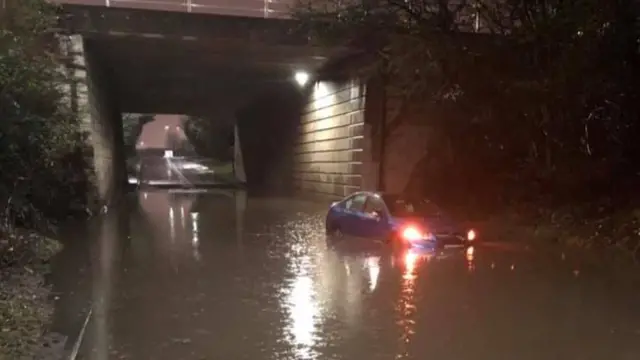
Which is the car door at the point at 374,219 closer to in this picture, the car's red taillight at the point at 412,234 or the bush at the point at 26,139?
the car's red taillight at the point at 412,234

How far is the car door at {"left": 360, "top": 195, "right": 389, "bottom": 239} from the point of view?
16.0 m

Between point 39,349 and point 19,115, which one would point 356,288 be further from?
point 19,115

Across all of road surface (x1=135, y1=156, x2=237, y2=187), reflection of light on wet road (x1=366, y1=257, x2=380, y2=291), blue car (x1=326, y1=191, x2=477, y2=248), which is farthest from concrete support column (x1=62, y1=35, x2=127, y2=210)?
road surface (x1=135, y1=156, x2=237, y2=187)

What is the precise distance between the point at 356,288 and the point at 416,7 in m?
11.5

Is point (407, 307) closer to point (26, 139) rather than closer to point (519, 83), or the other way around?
point (26, 139)

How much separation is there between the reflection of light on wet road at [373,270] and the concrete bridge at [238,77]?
12360 millimetres

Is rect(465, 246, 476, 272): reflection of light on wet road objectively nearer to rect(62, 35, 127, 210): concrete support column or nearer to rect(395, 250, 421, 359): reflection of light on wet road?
rect(395, 250, 421, 359): reflection of light on wet road

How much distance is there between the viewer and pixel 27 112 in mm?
14000

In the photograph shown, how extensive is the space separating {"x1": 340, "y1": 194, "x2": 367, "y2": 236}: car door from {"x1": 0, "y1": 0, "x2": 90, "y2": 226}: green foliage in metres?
6.35

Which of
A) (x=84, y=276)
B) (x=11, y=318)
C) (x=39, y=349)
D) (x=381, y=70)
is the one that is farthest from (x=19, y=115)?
(x=381, y=70)

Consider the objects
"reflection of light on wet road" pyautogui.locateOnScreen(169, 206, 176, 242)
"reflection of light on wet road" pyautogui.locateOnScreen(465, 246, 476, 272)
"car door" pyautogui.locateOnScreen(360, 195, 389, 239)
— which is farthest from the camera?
"reflection of light on wet road" pyautogui.locateOnScreen(169, 206, 176, 242)

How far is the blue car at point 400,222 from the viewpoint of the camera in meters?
15.5

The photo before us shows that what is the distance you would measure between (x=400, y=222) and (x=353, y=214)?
1.82 meters

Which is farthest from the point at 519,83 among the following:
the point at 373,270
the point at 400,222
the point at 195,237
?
the point at 195,237
